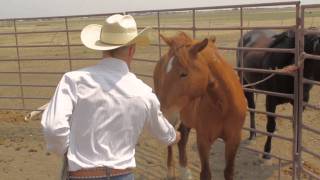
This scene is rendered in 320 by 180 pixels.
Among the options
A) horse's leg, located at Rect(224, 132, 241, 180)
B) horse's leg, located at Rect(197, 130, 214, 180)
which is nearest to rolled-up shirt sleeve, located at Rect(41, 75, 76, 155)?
horse's leg, located at Rect(197, 130, 214, 180)

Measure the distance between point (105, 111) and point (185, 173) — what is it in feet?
10.9

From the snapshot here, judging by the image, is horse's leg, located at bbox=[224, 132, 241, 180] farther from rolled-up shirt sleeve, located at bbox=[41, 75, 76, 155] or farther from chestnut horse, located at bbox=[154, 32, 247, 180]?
rolled-up shirt sleeve, located at bbox=[41, 75, 76, 155]

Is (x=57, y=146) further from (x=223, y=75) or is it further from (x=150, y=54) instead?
(x=150, y=54)

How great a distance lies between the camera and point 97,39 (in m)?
2.40

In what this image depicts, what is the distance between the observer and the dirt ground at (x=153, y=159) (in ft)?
18.3

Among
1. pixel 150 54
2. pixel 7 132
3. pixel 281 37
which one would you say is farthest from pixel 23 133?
pixel 150 54

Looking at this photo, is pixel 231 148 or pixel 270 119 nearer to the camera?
pixel 231 148

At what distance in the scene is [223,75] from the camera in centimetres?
402

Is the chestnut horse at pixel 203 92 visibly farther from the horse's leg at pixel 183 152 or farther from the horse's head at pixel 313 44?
the horse's head at pixel 313 44

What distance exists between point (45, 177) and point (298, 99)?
322cm

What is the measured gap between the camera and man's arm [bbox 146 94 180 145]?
7.44 feet

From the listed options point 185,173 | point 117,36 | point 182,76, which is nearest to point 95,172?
point 117,36

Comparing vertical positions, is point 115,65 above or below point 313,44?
above

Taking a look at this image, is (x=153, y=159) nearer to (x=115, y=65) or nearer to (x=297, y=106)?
(x=297, y=106)
